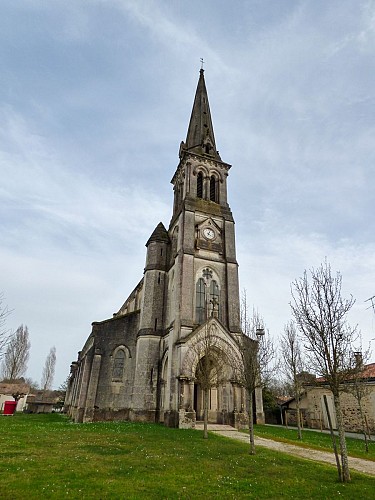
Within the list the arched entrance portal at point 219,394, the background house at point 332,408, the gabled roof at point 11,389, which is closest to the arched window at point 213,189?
the arched entrance portal at point 219,394

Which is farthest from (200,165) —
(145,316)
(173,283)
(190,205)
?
(145,316)

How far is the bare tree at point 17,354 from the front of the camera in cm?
5294

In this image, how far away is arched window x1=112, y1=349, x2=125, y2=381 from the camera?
26.6 m

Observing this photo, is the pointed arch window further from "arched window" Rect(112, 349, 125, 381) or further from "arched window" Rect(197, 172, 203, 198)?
"arched window" Rect(197, 172, 203, 198)

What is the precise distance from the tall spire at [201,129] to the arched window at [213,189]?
2.90m

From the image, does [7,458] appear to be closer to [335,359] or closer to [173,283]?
Result: [335,359]

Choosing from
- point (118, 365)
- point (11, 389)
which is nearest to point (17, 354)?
point (11, 389)

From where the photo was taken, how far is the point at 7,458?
32.4 feet

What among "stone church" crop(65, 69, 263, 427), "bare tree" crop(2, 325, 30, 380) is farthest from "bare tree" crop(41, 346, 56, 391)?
"stone church" crop(65, 69, 263, 427)

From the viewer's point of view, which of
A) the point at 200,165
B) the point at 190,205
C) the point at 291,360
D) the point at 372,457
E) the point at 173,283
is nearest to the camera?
the point at 372,457

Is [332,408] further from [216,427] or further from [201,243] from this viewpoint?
[201,243]

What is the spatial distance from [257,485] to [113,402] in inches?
789

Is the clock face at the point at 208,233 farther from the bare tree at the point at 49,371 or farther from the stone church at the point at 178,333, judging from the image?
the bare tree at the point at 49,371

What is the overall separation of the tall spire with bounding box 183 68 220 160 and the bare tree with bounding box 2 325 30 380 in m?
41.3
